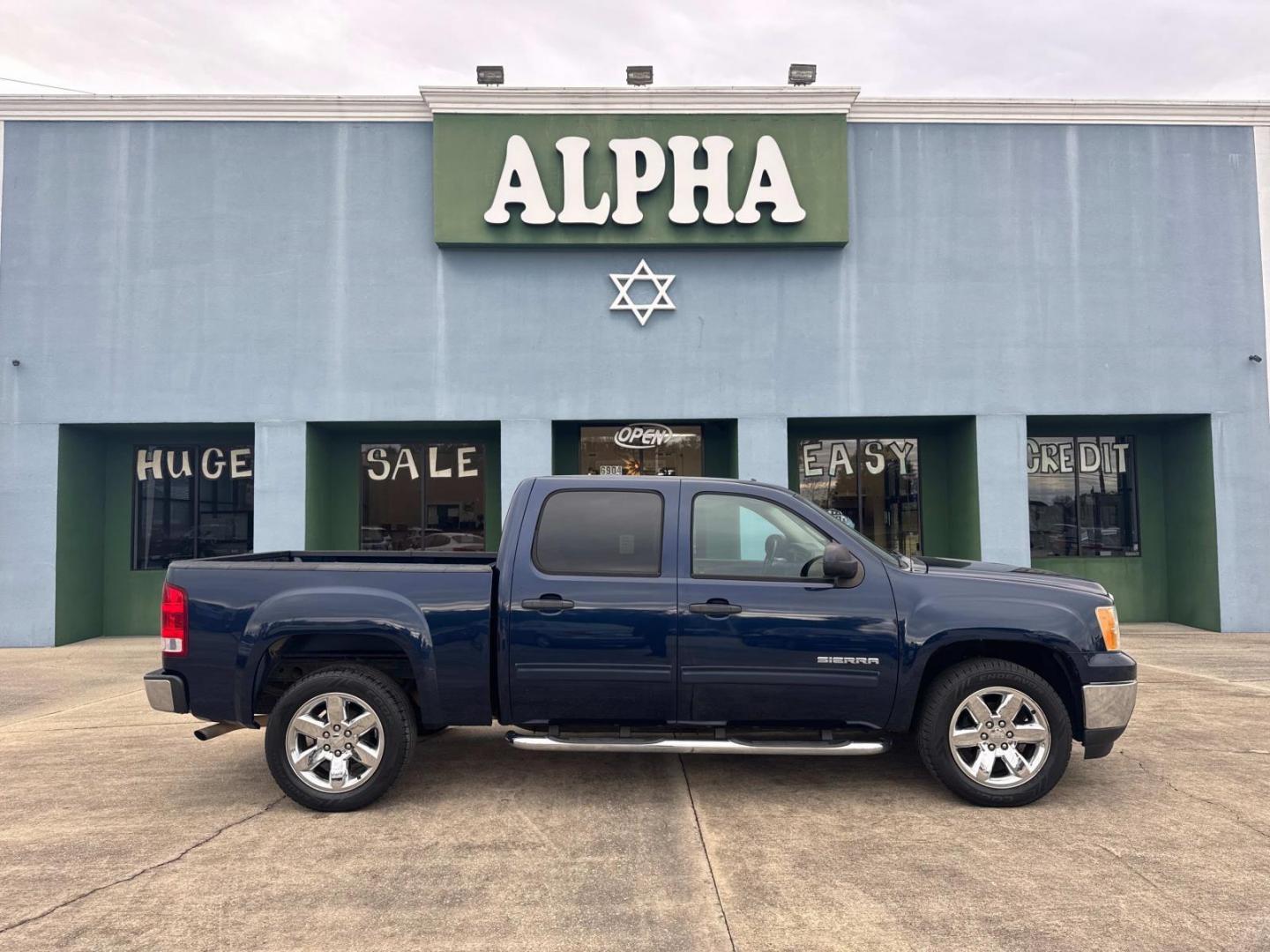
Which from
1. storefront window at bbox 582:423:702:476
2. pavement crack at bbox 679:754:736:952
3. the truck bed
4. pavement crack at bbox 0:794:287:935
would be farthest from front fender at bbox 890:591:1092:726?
storefront window at bbox 582:423:702:476

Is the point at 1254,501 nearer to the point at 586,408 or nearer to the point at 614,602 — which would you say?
the point at 586,408

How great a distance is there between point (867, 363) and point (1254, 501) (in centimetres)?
603

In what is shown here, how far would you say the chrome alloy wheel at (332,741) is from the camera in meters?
4.58

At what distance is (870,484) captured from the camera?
1273cm

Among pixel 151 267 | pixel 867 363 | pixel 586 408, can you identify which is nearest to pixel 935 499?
pixel 867 363

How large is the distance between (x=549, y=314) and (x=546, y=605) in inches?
293

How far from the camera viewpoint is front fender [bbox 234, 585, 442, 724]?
4605 mm

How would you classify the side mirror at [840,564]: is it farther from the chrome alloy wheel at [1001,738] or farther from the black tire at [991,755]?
the chrome alloy wheel at [1001,738]

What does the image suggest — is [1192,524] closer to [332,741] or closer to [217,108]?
[332,741]

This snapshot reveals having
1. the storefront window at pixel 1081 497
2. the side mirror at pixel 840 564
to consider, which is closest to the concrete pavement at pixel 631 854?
the side mirror at pixel 840 564

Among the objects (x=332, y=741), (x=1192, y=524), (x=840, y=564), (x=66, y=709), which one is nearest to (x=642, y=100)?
(x=840, y=564)

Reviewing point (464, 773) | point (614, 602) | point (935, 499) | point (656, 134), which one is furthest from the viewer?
point (935, 499)

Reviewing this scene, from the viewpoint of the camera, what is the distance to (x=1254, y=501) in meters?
11.5

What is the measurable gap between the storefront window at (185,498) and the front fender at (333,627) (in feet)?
28.2
